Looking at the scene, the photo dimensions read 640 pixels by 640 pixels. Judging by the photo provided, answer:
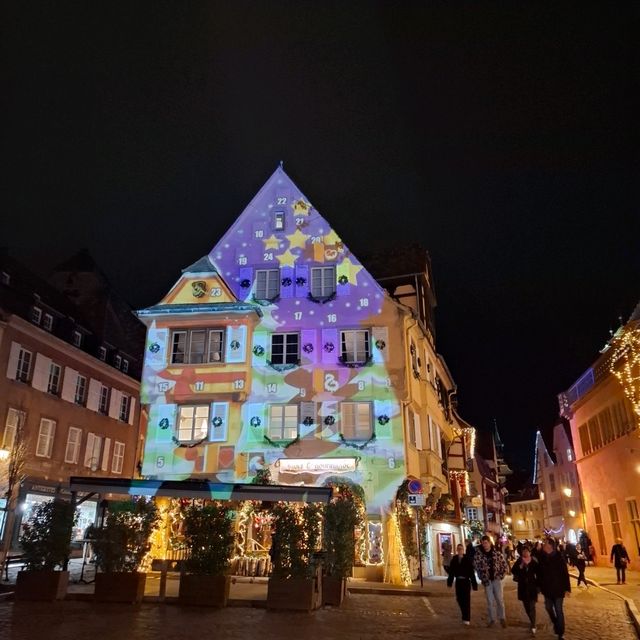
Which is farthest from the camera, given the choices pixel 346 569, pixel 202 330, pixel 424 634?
pixel 202 330

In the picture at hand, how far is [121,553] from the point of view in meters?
14.5

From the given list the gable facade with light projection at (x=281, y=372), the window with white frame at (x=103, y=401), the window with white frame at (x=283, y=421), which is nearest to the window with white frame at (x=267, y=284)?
the gable facade with light projection at (x=281, y=372)

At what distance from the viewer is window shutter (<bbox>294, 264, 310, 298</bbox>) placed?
1053 inches

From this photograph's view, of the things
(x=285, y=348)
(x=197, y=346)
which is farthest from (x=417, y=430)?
(x=197, y=346)

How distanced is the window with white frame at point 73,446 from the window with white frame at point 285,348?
1582 cm

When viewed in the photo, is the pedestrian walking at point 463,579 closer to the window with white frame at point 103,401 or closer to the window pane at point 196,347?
the window pane at point 196,347

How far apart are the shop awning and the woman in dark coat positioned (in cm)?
529

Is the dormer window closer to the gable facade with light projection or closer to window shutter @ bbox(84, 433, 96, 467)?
the gable facade with light projection

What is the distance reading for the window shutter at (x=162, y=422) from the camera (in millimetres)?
24969

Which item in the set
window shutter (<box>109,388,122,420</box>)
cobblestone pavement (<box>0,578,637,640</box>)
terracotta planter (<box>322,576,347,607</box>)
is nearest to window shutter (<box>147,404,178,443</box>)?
cobblestone pavement (<box>0,578,637,640</box>)

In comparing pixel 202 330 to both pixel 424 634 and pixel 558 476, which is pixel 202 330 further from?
pixel 558 476

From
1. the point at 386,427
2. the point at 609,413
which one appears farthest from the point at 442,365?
the point at 386,427

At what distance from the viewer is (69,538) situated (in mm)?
14875

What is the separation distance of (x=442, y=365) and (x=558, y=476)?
30176mm
